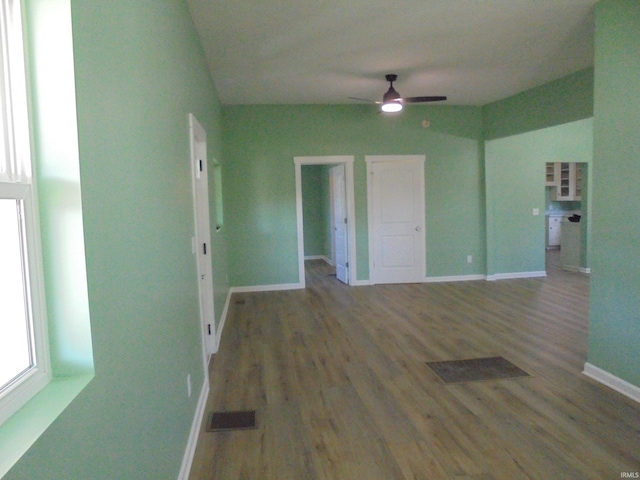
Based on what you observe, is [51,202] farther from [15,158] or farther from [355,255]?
[355,255]

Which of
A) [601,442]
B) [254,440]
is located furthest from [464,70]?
[254,440]

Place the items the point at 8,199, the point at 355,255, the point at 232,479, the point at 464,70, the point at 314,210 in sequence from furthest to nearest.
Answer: the point at 314,210 → the point at 355,255 → the point at 464,70 → the point at 232,479 → the point at 8,199

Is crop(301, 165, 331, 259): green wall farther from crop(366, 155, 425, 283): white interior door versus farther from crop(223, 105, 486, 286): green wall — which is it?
crop(223, 105, 486, 286): green wall

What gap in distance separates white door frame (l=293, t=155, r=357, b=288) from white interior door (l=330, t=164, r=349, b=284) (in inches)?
4.2

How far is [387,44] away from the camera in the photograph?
420 cm

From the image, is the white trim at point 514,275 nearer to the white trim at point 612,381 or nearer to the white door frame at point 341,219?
the white door frame at point 341,219

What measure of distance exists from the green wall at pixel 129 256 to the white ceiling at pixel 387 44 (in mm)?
1286

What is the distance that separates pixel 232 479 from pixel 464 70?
4875mm

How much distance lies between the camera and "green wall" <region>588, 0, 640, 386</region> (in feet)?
9.71

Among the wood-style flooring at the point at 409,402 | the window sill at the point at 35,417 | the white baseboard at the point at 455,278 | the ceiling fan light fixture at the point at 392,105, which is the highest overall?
the ceiling fan light fixture at the point at 392,105

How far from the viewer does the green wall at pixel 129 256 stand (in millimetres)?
1075

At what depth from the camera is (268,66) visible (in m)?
4.76

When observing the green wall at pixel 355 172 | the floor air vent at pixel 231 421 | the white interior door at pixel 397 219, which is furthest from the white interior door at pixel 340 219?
the floor air vent at pixel 231 421

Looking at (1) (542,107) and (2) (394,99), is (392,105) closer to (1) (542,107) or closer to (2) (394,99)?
(2) (394,99)
